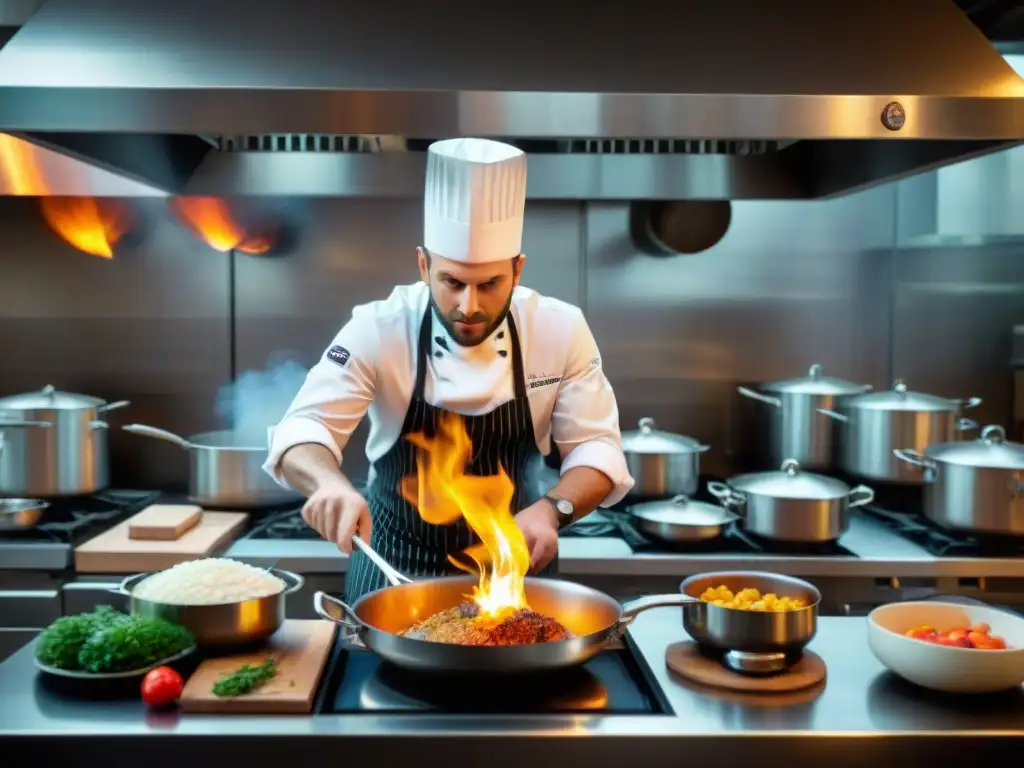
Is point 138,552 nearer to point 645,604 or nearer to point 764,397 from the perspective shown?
point 645,604

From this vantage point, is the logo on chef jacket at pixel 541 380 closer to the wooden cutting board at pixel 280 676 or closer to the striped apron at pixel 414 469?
the striped apron at pixel 414 469

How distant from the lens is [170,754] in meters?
1.48

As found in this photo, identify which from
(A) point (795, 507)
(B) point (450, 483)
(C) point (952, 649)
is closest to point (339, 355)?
(B) point (450, 483)

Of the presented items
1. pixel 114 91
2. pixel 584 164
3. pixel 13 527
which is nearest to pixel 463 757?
pixel 114 91

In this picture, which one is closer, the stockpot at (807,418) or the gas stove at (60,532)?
the gas stove at (60,532)

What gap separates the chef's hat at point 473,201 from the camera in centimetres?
217

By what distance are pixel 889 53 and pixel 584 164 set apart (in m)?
1.42

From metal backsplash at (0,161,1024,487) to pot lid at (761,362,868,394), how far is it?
198 millimetres

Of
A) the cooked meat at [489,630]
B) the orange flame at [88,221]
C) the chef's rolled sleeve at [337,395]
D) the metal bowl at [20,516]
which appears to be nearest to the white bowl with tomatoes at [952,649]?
the cooked meat at [489,630]

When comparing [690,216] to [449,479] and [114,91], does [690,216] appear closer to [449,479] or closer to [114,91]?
[449,479]

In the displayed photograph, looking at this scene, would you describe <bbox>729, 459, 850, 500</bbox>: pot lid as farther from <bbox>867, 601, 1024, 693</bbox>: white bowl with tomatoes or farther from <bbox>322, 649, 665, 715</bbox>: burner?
<bbox>322, 649, 665, 715</bbox>: burner

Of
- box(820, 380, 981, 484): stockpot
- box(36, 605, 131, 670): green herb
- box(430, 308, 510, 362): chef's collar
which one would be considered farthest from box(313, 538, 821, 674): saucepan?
box(820, 380, 981, 484): stockpot

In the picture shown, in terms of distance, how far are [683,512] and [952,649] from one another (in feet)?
4.76

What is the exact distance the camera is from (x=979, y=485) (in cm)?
293
